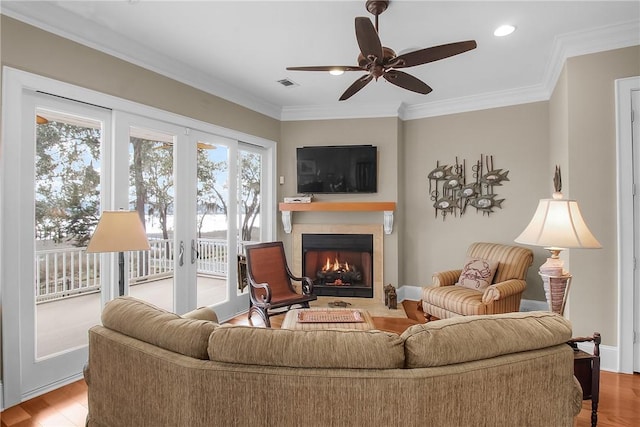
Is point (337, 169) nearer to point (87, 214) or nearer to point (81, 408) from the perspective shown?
point (87, 214)

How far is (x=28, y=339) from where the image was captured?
2.55 m

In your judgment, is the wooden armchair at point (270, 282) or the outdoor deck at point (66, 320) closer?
the outdoor deck at point (66, 320)

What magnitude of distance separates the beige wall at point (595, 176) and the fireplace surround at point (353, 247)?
2343 mm

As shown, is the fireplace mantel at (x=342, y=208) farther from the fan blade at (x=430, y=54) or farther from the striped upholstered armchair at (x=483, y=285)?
the fan blade at (x=430, y=54)

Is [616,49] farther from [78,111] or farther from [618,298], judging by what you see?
[78,111]

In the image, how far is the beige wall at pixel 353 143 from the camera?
16.3 feet

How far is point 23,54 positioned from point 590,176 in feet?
14.6

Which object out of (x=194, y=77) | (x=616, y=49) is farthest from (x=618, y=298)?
(x=194, y=77)

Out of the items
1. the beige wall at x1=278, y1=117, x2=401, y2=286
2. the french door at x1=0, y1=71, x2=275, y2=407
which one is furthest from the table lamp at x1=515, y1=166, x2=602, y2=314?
the french door at x1=0, y1=71, x2=275, y2=407

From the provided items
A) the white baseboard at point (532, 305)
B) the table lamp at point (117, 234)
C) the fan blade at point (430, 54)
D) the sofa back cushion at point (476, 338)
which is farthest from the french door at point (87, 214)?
the white baseboard at point (532, 305)

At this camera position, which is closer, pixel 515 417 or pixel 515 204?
pixel 515 417

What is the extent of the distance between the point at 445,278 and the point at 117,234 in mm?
3497

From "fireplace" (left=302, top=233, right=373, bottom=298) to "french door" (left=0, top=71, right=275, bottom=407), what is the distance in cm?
125

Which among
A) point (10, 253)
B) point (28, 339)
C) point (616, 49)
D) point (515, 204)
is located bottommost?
point (28, 339)
